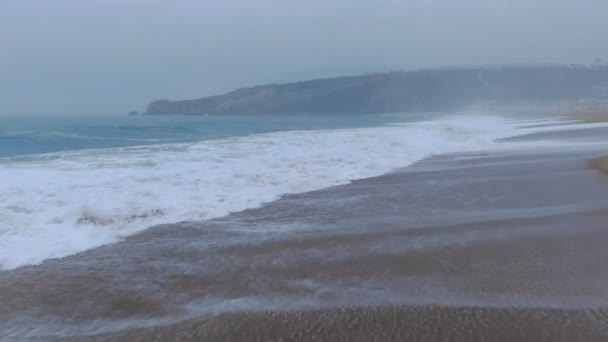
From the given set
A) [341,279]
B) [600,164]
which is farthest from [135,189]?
[600,164]

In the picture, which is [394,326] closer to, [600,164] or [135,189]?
[135,189]

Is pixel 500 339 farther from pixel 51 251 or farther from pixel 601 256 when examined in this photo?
pixel 51 251

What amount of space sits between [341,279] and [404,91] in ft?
511

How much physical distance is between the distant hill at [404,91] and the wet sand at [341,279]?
13309 centimetres

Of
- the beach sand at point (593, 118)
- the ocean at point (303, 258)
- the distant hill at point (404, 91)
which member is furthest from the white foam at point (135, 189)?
the distant hill at point (404, 91)

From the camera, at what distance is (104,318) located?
15.5 feet

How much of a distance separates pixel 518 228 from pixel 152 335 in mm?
5366

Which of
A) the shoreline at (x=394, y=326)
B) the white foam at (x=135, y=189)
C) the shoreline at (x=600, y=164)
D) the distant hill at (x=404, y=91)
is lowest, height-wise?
the shoreline at (x=600, y=164)

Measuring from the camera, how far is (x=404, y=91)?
15662 cm

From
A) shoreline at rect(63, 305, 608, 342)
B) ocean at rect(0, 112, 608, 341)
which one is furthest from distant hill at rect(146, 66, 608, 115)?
shoreline at rect(63, 305, 608, 342)

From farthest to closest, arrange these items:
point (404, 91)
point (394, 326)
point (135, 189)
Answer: point (404, 91) < point (135, 189) < point (394, 326)

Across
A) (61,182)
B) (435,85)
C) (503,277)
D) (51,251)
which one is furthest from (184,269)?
(435,85)

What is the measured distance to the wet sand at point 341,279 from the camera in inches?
174

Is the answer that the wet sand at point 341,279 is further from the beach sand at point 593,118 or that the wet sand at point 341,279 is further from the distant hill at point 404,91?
the distant hill at point 404,91
